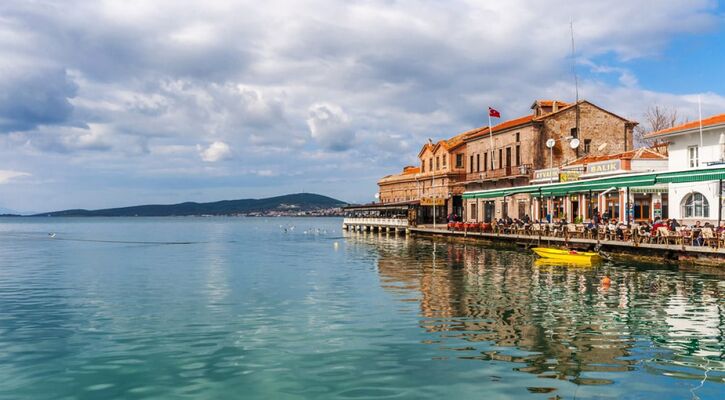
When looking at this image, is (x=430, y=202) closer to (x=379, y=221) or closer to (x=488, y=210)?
(x=379, y=221)

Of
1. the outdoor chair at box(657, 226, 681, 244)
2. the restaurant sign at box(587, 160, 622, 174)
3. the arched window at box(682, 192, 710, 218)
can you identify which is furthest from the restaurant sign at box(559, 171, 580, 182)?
the outdoor chair at box(657, 226, 681, 244)

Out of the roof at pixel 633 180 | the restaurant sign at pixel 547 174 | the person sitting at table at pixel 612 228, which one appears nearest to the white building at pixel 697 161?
the roof at pixel 633 180

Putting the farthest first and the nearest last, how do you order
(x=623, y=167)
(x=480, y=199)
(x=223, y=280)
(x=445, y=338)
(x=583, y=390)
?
1. (x=480, y=199)
2. (x=623, y=167)
3. (x=223, y=280)
4. (x=445, y=338)
5. (x=583, y=390)

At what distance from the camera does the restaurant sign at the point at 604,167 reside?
168 feet

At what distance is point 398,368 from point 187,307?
11402 millimetres

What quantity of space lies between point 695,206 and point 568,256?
9.07m

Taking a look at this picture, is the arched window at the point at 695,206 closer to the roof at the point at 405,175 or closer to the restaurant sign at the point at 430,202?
the restaurant sign at the point at 430,202

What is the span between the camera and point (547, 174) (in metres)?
61.2

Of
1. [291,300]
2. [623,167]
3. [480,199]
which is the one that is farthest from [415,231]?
[291,300]

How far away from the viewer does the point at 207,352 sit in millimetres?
15094

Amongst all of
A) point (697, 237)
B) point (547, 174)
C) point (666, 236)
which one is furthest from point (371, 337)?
point (547, 174)

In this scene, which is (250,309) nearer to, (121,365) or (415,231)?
(121,365)

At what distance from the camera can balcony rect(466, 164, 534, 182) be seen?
220 ft

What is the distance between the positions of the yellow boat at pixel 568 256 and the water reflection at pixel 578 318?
138 centimetres
